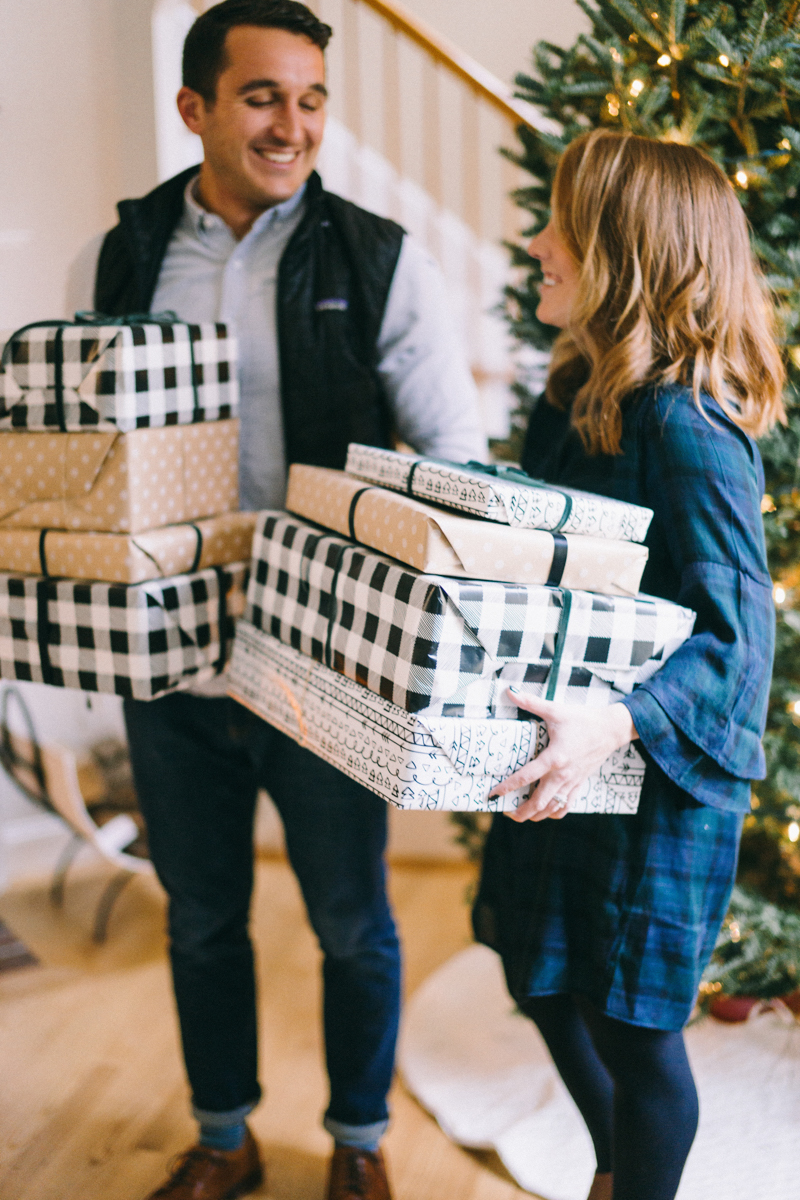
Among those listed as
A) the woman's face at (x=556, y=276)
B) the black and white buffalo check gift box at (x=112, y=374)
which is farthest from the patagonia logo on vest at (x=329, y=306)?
the woman's face at (x=556, y=276)

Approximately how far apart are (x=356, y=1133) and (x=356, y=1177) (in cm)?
6

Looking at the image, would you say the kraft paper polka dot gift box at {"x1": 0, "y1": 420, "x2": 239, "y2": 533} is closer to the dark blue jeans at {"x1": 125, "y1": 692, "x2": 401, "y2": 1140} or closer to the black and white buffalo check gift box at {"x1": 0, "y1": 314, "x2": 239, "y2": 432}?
the black and white buffalo check gift box at {"x1": 0, "y1": 314, "x2": 239, "y2": 432}

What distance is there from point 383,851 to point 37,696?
1073mm

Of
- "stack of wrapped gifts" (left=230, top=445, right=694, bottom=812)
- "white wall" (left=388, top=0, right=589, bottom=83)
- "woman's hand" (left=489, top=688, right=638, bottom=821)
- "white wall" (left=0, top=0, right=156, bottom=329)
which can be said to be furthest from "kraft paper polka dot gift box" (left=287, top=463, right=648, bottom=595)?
"white wall" (left=388, top=0, right=589, bottom=83)

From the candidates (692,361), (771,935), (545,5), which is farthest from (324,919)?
(545,5)

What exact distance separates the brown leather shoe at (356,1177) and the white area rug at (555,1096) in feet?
0.75

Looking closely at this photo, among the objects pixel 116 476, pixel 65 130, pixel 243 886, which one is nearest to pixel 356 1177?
pixel 243 886

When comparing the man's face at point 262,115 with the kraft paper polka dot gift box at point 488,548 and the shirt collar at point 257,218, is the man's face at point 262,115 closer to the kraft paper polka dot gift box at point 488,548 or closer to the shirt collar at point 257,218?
the shirt collar at point 257,218

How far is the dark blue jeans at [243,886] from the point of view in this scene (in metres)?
1.22

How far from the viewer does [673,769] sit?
0.93m

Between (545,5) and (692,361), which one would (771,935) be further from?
(545,5)

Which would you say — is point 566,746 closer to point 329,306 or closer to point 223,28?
point 329,306

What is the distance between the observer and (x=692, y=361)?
3.27 feet

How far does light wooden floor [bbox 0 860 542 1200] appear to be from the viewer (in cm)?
140
